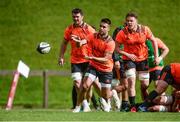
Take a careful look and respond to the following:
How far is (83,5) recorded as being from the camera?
2988 centimetres

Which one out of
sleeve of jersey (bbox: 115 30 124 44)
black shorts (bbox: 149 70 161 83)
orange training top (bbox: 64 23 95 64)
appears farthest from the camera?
black shorts (bbox: 149 70 161 83)

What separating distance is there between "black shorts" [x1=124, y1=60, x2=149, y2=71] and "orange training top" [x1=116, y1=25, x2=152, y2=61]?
12 cm

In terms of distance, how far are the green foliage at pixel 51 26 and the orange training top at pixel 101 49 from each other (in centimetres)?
1025

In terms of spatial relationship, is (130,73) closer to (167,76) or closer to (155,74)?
(155,74)

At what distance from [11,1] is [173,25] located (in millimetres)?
5932

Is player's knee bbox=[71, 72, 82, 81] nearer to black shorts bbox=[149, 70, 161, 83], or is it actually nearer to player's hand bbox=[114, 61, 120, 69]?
player's hand bbox=[114, 61, 120, 69]

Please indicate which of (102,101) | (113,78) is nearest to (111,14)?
(113,78)

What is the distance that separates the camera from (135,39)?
62.1 ft

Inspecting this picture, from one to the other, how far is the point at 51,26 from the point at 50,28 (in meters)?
0.08

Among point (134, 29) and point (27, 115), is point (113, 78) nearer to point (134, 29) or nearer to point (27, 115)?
point (134, 29)

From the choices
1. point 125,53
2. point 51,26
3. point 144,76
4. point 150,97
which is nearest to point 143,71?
point 144,76

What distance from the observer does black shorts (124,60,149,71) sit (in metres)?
18.9

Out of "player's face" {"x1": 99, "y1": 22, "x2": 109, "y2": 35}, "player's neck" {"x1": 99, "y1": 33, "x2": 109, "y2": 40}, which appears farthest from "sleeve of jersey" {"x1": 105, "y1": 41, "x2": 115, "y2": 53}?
"player's face" {"x1": 99, "y1": 22, "x2": 109, "y2": 35}

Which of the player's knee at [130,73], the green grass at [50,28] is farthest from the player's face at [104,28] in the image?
the green grass at [50,28]
